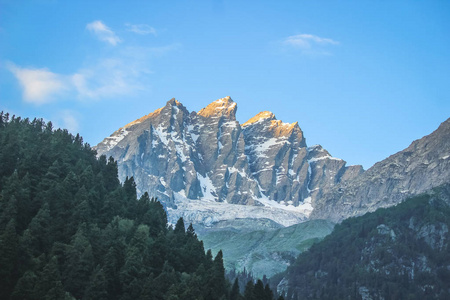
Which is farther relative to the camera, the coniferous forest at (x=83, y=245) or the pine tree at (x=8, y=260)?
the coniferous forest at (x=83, y=245)

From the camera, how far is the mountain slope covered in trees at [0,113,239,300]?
127 metres

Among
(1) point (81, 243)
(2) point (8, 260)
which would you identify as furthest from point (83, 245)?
(2) point (8, 260)

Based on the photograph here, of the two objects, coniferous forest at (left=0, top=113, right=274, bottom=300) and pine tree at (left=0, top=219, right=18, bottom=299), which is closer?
pine tree at (left=0, top=219, right=18, bottom=299)

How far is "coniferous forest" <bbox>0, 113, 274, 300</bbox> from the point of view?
416ft

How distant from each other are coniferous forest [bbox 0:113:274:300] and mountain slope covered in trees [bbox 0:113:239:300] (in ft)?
0.72

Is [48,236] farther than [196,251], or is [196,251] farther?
[196,251]

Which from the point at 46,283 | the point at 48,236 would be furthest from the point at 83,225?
the point at 46,283

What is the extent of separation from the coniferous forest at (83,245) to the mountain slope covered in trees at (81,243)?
0.22 m

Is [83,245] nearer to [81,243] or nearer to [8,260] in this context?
[81,243]

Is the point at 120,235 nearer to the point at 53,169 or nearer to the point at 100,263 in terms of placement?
the point at 100,263

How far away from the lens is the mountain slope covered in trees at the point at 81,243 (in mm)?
126562

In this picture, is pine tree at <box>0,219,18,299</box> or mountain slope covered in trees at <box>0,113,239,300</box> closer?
pine tree at <box>0,219,18,299</box>

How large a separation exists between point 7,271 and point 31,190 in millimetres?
47466

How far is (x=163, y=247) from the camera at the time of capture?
163 meters
